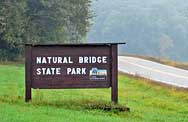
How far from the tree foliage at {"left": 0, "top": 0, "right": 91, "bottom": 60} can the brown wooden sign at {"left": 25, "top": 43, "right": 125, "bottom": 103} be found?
89.2 ft

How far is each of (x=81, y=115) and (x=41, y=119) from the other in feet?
5.15

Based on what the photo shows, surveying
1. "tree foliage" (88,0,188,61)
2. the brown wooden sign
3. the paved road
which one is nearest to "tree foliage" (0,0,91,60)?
the paved road

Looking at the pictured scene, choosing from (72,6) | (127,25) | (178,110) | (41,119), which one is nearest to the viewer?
(41,119)

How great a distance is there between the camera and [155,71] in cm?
3666

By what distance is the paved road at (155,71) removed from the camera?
101 feet

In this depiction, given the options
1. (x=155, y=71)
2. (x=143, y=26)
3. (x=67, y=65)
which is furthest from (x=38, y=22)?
(x=143, y=26)

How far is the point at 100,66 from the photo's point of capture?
48.0 feet

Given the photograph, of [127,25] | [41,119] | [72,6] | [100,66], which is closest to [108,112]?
[100,66]

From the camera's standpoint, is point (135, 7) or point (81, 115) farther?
point (135, 7)

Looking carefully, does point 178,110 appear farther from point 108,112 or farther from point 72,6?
point 72,6

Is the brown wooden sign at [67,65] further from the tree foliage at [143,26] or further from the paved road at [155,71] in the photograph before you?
the tree foliage at [143,26]

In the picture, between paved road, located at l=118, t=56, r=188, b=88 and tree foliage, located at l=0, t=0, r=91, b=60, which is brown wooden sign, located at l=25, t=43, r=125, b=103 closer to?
paved road, located at l=118, t=56, r=188, b=88

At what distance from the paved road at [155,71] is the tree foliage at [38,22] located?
6.74 m

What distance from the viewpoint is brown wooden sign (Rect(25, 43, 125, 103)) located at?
14484mm
